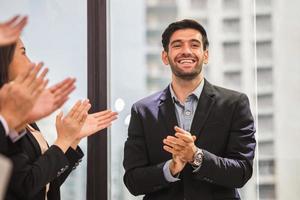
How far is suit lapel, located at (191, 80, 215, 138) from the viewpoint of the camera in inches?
85.9

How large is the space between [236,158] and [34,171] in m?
0.99

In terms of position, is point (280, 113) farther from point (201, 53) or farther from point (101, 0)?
point (101, 0)

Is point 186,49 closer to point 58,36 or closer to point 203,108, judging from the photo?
point 203,108

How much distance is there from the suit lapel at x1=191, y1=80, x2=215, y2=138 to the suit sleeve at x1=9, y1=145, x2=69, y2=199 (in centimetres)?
76

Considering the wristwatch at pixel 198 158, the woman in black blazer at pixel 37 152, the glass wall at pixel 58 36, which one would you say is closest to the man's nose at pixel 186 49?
the wristwatch at pixel 198 158

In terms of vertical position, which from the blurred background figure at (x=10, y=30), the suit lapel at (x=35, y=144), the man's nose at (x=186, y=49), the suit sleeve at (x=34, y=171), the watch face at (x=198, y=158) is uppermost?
the blurred background figure at (x=10, y=30)

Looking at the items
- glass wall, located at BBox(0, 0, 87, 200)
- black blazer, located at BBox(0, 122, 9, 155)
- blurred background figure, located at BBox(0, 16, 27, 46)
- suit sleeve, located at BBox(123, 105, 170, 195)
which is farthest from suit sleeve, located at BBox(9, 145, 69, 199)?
glass wall, located at BBox(0, 0, 87, 200)

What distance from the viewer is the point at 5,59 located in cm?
140

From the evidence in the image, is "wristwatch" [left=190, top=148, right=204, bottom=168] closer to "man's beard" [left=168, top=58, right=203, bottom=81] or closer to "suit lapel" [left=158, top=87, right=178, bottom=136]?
"suit lapel" [left=158, top=87, right=178, bottom=136]

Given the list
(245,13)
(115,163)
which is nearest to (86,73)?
(115,163)

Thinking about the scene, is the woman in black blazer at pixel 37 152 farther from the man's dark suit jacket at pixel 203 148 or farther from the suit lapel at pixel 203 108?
the suit lapel at pixel 203 108

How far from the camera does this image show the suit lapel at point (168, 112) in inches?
88.3

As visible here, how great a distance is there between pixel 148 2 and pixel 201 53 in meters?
0.73

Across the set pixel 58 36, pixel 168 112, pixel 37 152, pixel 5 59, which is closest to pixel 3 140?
pixel 5 59
